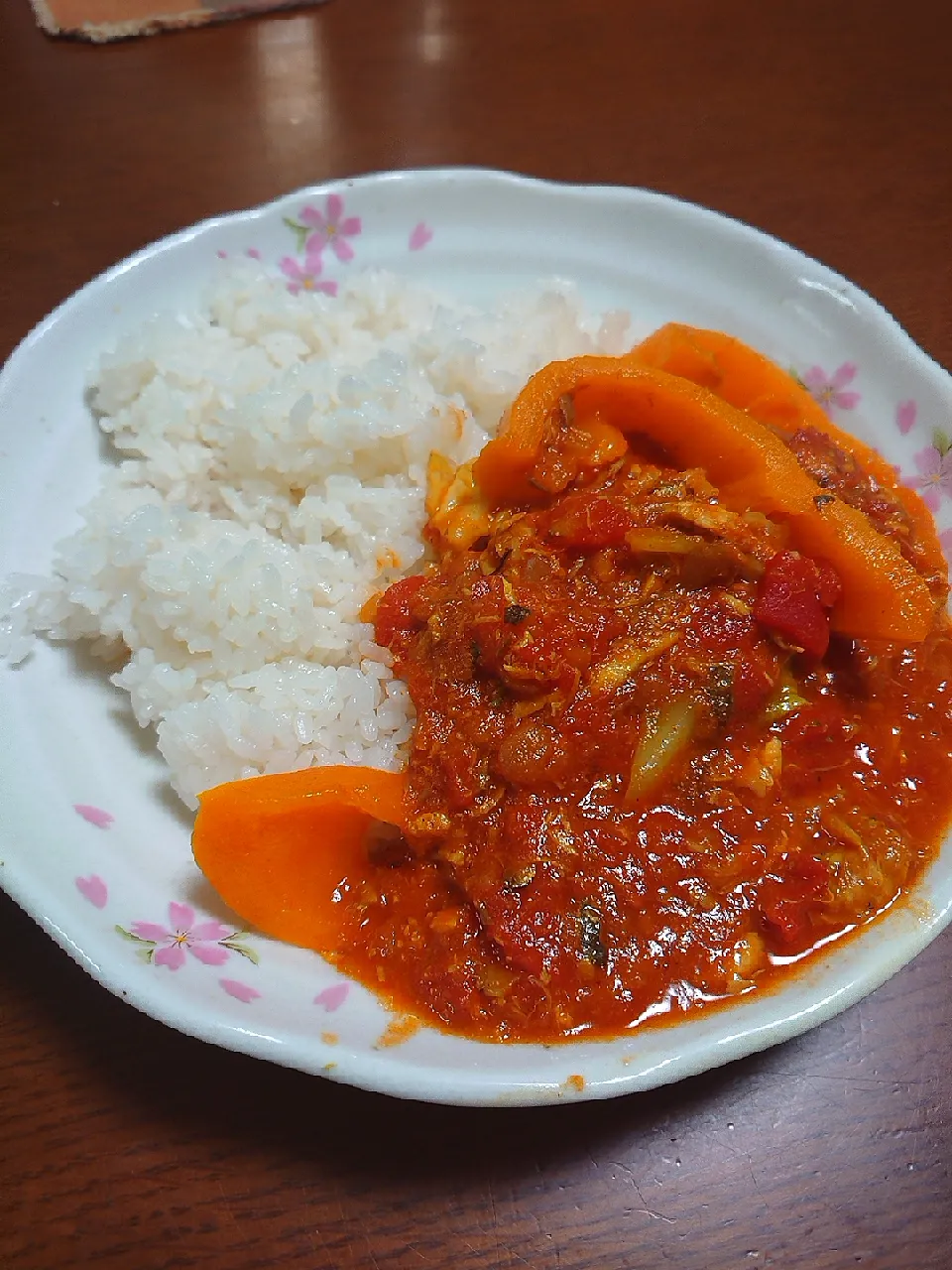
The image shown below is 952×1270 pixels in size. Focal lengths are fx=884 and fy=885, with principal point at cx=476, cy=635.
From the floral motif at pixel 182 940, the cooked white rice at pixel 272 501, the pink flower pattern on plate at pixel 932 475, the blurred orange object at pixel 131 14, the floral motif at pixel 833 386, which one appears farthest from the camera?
the blurred orange object at pixel 131 14

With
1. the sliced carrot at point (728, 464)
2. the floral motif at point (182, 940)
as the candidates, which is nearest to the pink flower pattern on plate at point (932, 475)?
the sliced carrot at point (728, 464)

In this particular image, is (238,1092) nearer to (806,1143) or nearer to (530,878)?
(530,878)

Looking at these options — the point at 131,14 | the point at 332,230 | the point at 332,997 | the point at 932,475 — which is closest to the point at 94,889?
the point at 332,997

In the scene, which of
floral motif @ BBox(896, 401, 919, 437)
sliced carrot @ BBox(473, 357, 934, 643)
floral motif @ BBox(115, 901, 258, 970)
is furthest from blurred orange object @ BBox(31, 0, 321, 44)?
floral motif @ BBox(115, 901, 258, 970)

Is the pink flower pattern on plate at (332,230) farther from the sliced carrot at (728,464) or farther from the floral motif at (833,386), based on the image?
the floral motif at (833,386)

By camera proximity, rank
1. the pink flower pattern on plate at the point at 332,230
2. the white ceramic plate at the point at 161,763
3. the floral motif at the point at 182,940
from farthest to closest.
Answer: the pink flower pattern on plate at the point at 332,230, the floral motif at the point at 182,940, the white ceramic plate at the point at 161,763

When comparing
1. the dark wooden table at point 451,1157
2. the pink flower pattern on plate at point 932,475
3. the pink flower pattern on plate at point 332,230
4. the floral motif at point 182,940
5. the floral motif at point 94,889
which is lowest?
the dark wooden table at point 451,1157

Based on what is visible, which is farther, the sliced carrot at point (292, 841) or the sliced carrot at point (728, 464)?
the sliced carrot at point (728, 464)

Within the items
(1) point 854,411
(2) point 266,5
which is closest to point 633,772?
(1) point 854,411
